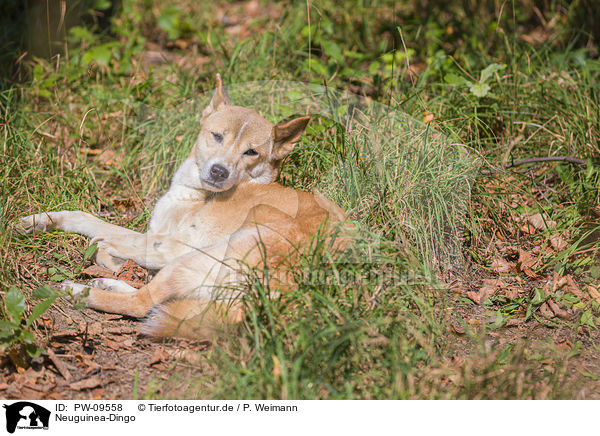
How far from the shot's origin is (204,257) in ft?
12.3

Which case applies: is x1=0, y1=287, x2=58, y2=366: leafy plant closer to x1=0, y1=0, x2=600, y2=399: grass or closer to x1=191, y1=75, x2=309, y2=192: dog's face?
x1=0, y1=0, x2=600, y2=399: grass

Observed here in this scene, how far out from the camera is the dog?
352cm

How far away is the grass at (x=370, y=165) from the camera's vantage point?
10.3 ft

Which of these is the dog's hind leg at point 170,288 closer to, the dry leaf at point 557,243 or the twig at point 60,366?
the twig at point 60,366

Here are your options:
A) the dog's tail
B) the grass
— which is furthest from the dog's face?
the dog's tail

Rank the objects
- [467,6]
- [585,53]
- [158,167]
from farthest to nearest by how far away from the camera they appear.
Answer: [467,6], [585,53], [158,167]

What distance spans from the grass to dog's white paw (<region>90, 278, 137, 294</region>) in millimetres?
397

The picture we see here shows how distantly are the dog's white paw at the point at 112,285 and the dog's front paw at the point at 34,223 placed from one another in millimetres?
727

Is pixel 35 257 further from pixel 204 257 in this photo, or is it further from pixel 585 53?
pixel 585 53

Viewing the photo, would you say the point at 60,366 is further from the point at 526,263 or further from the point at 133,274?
the point at 526,263

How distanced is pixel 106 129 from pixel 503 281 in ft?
12.7

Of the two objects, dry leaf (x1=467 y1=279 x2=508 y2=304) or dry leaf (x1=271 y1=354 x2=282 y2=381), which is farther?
dry leaf (x1=467 y1=279 x2=508 y2=304)

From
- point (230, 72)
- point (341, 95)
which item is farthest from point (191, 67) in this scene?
point (341, 95)
